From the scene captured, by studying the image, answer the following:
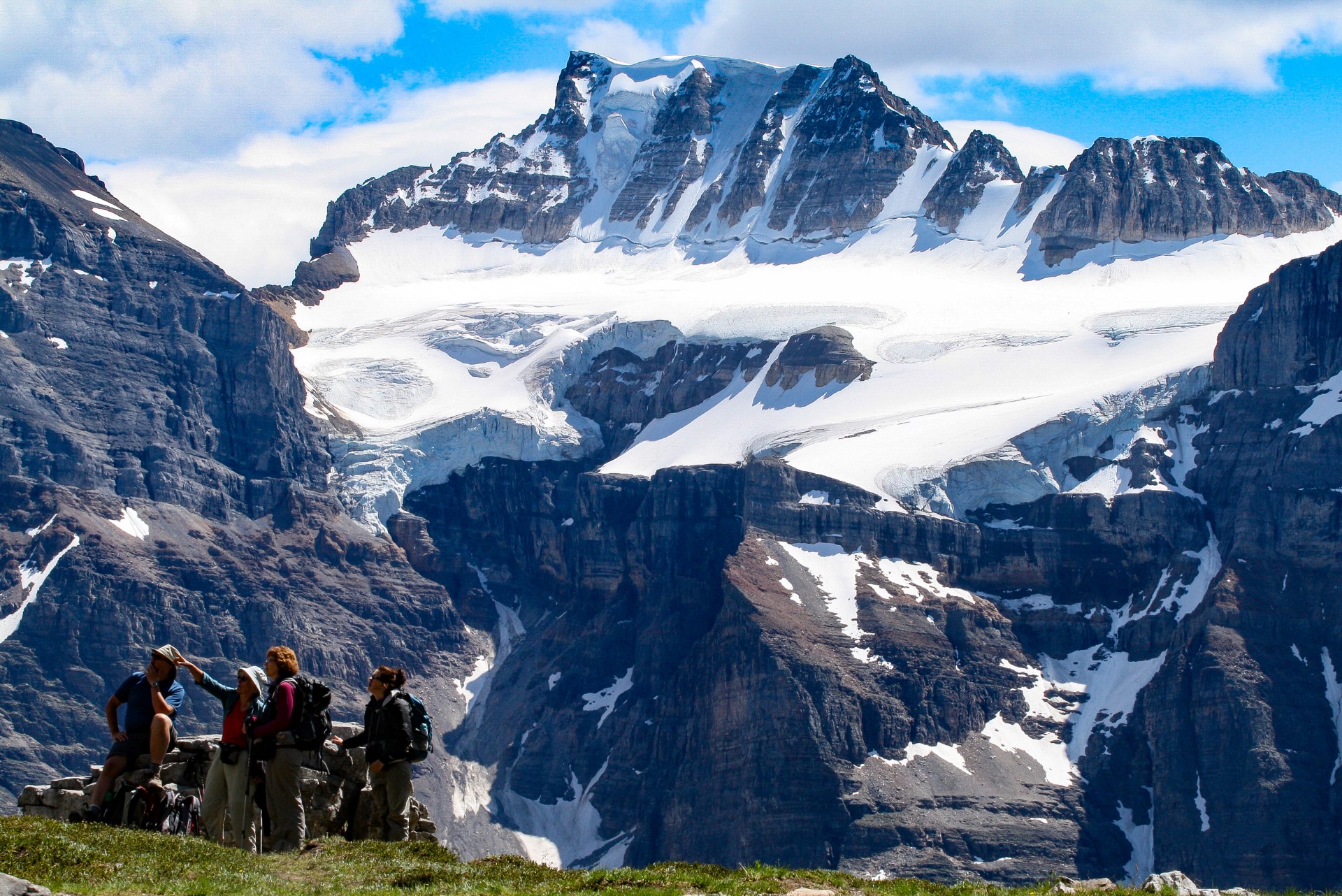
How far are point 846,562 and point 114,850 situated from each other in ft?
543

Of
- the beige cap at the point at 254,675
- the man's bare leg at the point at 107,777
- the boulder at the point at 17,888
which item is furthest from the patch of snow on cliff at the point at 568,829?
the boulder at the point at 17,888

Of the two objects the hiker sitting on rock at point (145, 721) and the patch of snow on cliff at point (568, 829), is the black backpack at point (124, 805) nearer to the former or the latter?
the hiker sitting on rock at point (145, 721)

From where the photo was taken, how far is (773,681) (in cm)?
18012

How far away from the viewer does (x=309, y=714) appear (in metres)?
39.7

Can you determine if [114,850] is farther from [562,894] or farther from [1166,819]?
[1166,819]

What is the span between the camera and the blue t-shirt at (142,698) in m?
39.1

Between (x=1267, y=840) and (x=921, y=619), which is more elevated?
(x=921, y=619)

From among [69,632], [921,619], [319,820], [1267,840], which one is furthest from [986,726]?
[319,820]

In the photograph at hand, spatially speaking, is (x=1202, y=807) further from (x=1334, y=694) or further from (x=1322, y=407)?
(x=1322, y=407)

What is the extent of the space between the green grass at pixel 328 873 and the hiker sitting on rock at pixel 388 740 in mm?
1933

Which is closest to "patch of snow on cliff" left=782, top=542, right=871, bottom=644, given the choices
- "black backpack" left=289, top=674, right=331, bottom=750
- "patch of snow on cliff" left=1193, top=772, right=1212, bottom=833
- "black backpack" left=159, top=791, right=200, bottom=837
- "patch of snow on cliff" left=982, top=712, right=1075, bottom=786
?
"patch of snow on cliff" left=982, top=712, right=1075, bottom=786

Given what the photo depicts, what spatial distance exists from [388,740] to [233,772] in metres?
3.38

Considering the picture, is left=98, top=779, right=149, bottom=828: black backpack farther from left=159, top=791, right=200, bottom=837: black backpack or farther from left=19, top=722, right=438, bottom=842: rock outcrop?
left=19, top=722, right=438, bottom=842: rock outcrop

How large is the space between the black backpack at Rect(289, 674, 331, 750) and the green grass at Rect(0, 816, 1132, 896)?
2172 millimetres
